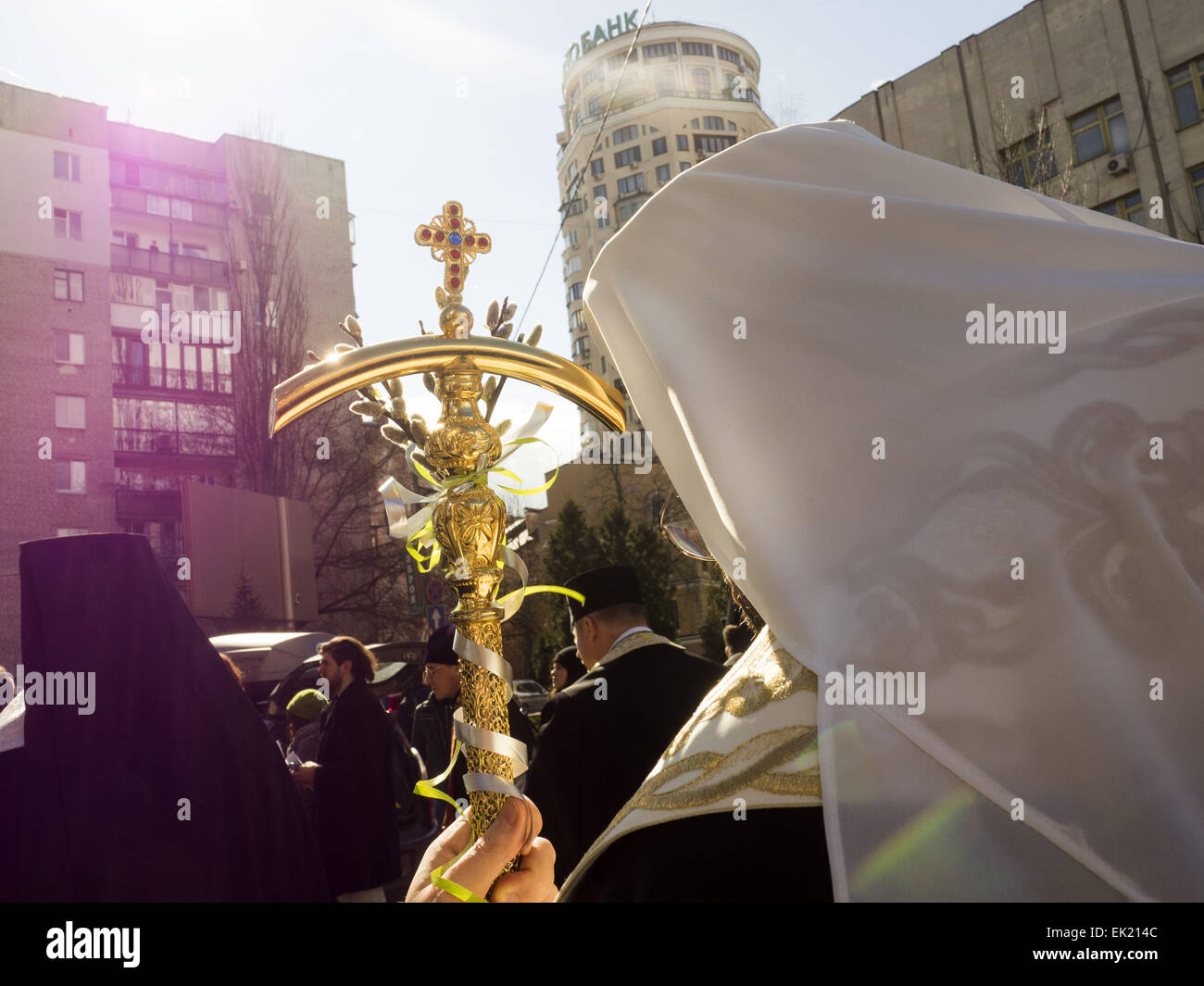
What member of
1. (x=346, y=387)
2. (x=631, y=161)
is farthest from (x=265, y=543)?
(x=631, y=161)

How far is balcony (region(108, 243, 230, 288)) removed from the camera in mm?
31359

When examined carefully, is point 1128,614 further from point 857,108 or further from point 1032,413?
point 857,108

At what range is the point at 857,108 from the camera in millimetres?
23578

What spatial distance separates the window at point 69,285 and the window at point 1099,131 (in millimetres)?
27972

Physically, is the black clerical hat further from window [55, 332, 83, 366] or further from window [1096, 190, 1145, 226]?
window [55, 332, 83, 366]

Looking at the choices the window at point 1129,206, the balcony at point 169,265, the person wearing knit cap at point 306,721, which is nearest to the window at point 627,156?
the balcony at point 169,265

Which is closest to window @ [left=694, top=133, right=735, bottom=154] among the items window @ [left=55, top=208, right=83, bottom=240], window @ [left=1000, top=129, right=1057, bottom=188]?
Answer: window @ [left=55, top=208, right=83, bottom=240]

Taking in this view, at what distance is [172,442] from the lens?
30.1 m

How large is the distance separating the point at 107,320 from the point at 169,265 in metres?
3.77

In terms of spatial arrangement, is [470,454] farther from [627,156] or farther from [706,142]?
[706,142]

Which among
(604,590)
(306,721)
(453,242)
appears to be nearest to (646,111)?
(306,721)

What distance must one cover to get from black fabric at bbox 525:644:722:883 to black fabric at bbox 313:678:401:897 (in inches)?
51.6

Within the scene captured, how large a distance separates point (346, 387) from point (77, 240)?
33554 millimetres

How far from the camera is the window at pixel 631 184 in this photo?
2127 inches
